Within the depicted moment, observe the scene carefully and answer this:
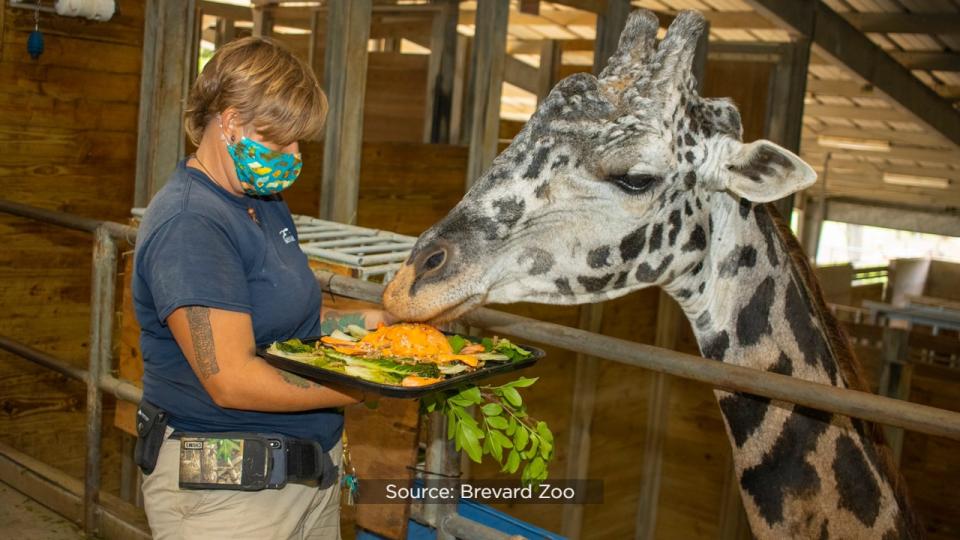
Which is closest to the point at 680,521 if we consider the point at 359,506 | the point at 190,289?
the point at 359,506

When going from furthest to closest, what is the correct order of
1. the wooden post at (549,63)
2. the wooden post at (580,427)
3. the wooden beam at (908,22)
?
the wooden post at (549,63) < the wooden beam at (908,22) < the wooden post at (580,427)

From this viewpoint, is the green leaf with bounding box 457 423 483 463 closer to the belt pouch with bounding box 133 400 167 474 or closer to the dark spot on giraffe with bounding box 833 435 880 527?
the belt pouch with bounding box 133 400 167 474

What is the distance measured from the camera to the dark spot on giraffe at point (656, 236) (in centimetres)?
215

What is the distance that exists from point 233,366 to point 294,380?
12 centimetres

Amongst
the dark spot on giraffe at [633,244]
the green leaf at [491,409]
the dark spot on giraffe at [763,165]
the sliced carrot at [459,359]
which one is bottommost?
the green leaf at [491,409]

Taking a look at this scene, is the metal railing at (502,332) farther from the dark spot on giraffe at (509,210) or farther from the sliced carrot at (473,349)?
the dark spot on giraffe at (509,210)

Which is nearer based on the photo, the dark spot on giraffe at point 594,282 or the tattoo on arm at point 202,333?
the tattoo on arm at point 202,333

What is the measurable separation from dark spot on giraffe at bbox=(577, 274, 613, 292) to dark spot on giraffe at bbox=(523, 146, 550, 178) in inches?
9.8

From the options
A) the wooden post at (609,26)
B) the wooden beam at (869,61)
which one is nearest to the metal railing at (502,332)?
the wooden post at (609,26)

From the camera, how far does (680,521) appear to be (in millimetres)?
7340

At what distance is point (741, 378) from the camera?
1855 millimetres

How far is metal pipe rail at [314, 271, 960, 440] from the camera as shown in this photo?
1.65 m

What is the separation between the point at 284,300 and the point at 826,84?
830 centimetres

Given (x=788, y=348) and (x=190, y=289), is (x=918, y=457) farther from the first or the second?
(x=190, y=289)
